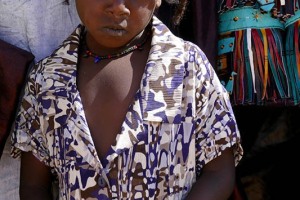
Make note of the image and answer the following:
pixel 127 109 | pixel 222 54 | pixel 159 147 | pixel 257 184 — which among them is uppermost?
pixel 222 54

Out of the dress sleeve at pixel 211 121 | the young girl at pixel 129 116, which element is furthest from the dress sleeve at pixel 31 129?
the dress sleeve at pixel 211 121

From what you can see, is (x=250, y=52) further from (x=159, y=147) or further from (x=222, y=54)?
(x=159, y=147)

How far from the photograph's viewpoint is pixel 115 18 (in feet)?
5.74

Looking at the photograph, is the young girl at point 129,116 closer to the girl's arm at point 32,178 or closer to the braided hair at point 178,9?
the girl's arm at point 32,178

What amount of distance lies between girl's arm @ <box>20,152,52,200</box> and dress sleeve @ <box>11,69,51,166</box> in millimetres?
33

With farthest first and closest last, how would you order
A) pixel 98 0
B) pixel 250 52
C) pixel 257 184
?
pixel 257 184 < pixel 250 52 < pixel 98 0

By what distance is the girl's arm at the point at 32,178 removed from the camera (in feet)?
6.35

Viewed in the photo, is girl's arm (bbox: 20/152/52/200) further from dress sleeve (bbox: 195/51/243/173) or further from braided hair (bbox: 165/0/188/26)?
braided hair (bbox: 165/0/188/26)

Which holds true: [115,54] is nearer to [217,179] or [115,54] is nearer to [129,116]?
[129,116]

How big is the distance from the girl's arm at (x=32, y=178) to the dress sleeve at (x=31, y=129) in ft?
0.11

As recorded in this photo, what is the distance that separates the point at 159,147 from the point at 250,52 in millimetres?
591

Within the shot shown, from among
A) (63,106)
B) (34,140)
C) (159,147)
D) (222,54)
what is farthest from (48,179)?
(222,54)

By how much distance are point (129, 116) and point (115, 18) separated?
286 millimetres

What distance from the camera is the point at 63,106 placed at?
184 cm
